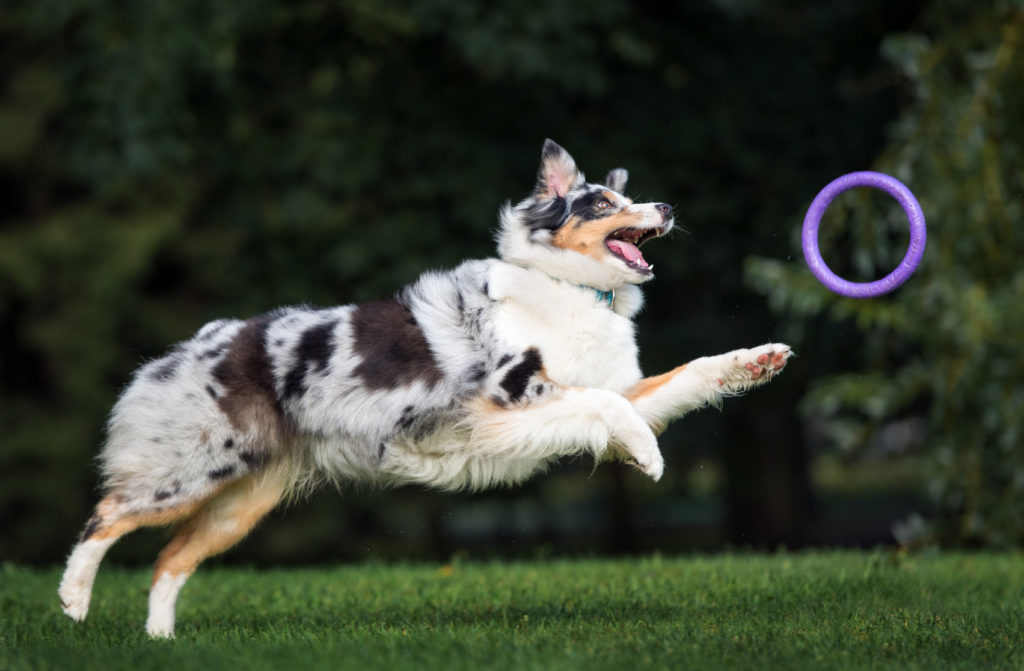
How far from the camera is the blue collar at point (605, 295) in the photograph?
18.7 feet

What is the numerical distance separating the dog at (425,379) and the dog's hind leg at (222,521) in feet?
0.20

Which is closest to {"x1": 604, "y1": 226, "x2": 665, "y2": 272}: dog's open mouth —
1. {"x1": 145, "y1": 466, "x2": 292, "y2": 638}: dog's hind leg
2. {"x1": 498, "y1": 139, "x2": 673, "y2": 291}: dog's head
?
{"x1": 498, "y1": 139, "x2": 673, "y2": 291}: dog's head

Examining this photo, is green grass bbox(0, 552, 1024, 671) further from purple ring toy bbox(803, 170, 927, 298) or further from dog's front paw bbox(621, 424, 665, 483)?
purple ring toy bbox(803, 170, 927, 298)

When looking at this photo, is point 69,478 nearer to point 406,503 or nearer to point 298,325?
point 406,503

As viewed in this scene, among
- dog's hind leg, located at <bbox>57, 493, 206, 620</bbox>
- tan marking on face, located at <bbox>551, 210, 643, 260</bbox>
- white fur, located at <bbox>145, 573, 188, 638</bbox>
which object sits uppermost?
tan marking on face, located at <bbox>551, 210, 643, 260</bbox>

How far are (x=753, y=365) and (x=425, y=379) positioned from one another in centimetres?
139

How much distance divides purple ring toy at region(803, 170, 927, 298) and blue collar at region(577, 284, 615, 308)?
1229 millimetres

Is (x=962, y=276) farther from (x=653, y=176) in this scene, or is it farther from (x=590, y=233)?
(x=590, y=233)

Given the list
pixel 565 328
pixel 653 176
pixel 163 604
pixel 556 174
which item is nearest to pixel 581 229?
pixel 556 174

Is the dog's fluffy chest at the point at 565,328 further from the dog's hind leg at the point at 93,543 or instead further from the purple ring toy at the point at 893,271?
the dog's hind leg at the point at 93,543

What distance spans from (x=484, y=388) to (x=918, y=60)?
5707mm

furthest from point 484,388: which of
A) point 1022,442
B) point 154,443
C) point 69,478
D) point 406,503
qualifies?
point 69,478

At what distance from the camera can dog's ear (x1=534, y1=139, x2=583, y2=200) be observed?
577cm

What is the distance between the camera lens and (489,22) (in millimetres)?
10758
